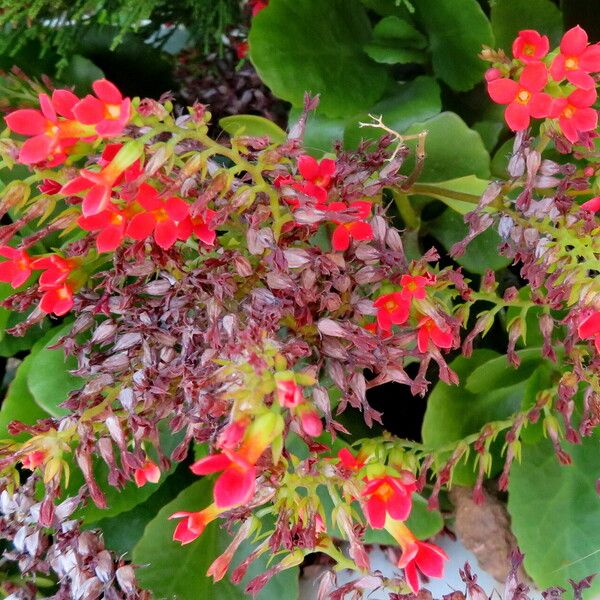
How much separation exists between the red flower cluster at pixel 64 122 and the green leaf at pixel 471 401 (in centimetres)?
49

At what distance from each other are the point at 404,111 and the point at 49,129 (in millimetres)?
496

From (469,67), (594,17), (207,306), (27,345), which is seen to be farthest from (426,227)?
(27,345)

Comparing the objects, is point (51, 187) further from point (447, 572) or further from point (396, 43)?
point (447, 572)

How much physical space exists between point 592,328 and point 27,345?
71cm

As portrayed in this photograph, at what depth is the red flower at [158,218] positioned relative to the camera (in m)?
0.49

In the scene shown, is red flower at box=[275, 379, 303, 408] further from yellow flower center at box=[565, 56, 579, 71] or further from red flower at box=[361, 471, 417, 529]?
yellow flower center at box=[565, 56, 579, 71]

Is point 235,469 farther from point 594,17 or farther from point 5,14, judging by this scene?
point 594,17

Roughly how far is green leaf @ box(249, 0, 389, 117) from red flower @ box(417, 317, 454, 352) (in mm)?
362

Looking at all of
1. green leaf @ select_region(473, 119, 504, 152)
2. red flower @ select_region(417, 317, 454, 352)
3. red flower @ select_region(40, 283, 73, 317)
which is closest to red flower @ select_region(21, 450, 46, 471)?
red flower @ select_region(40, 283, 73, 317)

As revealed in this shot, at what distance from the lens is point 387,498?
56cm

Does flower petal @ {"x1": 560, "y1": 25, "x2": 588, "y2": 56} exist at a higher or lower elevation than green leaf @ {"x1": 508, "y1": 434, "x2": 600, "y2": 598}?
higher

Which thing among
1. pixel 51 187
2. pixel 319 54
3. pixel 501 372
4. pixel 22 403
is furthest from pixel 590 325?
pixel 22 403

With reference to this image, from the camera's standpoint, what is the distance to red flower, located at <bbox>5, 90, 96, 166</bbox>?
0.45m

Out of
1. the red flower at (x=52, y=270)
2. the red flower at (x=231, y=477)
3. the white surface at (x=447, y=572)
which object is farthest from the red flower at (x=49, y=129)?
the white surface at (x=447, y=572)
